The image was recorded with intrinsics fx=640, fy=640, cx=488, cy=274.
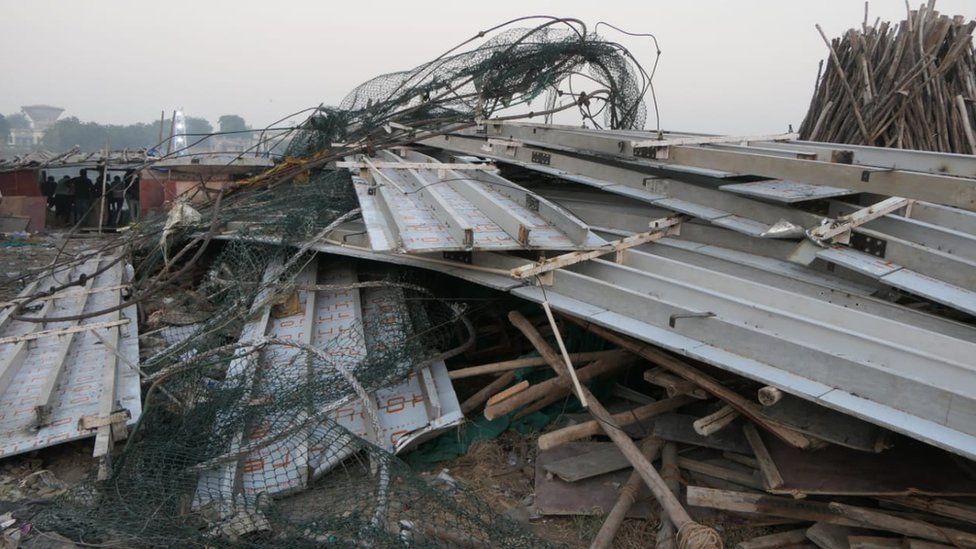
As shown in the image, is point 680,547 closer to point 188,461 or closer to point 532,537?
point 532,537

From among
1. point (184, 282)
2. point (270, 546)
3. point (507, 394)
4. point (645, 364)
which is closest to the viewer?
point (270, 546)

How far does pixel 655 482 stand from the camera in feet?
10.7

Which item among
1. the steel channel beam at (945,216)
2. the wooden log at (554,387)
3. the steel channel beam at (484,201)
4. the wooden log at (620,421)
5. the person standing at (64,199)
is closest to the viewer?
the wooden log at (620,421)

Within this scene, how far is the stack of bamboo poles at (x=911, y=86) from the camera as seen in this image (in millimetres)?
6980

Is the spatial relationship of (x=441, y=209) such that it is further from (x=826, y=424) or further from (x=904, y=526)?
(x=904, y=526)

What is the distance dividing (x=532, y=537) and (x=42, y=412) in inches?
124

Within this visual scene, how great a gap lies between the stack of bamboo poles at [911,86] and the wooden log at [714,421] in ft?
17.8

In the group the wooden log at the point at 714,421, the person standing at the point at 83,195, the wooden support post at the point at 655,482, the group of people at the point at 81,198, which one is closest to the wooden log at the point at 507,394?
the wooden support post at the point at 655,482

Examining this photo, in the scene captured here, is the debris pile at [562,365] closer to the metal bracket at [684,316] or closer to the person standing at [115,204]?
the metal bracket at [684,316]

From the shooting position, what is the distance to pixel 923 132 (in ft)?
23.2

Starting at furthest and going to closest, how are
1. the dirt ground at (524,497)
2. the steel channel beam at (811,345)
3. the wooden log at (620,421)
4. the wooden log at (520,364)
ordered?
the wooden log at (520,364) < the wooden log at (620,421) < the dirt ground at (524,497) < the steel channel beam at (811,345)

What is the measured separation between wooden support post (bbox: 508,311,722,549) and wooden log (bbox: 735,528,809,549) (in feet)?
1.15

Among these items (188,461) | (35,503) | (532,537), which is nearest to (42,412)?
(35,503)

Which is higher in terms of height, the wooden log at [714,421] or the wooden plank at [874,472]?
the wooden log at [714,421]
